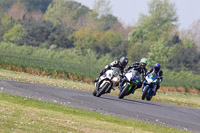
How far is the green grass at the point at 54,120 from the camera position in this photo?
11048 millimetres

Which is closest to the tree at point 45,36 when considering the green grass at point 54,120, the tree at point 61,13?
the tree at point 61,13

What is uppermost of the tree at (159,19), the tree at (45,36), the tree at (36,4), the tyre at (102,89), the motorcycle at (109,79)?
the tree at (36,4)

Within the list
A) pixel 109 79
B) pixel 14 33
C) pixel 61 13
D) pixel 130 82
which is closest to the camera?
pixel 109 79

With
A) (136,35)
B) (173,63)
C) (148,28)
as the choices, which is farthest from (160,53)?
(148,28)

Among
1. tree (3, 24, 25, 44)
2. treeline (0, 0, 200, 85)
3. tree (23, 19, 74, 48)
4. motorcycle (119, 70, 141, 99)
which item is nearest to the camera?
motorcycle (119, 70, 141, 99)

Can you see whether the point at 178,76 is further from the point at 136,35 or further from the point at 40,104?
the point at 40,104

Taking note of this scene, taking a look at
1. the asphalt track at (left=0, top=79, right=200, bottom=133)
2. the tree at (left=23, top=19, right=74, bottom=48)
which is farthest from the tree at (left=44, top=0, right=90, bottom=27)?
the asphalt track at (left=0, top=79, right=200, bottom=133)

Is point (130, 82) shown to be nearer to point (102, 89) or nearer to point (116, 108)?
point (102, 89)

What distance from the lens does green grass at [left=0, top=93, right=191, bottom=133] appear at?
36.2 ft

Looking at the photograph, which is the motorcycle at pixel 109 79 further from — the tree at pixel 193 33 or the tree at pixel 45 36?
the tree at pixel 193 33

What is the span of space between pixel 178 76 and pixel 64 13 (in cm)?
6850

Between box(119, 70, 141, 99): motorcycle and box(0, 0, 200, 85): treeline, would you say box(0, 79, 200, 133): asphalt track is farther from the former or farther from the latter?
box(0, 0, 200, 85): treeline

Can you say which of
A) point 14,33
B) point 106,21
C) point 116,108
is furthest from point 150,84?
point 106,21

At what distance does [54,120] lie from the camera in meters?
12.3
